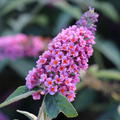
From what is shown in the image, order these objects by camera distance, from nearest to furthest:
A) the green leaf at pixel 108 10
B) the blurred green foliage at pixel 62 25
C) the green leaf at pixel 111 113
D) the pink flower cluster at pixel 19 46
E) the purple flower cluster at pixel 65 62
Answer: the purple flower cluster at pixel 65 62
the green leaf at pixel 111 113
the pink flower cluster at pixel 19 46
the blurred green foliage at pixel 62 25
the green leaf at pixel 108 10

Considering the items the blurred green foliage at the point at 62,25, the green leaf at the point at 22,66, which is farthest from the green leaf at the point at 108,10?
the green leaf at the point at 22,66

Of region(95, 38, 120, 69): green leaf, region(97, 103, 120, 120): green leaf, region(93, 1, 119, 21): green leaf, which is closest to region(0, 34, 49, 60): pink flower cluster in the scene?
region(97, 103, 120, 120): green leaf

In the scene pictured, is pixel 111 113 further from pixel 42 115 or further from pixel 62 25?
pixel 42 115

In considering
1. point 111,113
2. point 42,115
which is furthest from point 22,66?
point 42,115

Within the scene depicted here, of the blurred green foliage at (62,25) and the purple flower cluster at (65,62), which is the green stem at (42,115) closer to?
the purple flower cluster at (65,62)

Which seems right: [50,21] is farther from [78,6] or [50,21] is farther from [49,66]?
[49,66]

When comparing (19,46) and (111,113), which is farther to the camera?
(19,46)

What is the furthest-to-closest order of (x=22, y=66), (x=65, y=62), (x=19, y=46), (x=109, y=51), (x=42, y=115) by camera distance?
(x=109, y=51)
(x=22, y=66)
(x=19, y=46)
(x=42, y=115)
(x=65, y=62)
